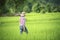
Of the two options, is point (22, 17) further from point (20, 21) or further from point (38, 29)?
point (38, 29)

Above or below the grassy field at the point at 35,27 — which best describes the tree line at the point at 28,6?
above

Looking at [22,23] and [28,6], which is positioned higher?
[28,6]

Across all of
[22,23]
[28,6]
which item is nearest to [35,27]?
[22,23]

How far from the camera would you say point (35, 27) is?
2.38 meters

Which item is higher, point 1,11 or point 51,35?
point 1,11

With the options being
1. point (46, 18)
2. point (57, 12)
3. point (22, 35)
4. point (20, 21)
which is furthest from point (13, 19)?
point (57, 12)

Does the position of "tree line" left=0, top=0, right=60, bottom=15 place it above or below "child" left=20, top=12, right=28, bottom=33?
above

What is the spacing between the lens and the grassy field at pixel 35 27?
2.35m

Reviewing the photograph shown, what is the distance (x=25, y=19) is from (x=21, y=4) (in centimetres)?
23

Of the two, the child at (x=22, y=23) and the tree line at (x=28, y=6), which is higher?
the tree line at (x=28, y=6)

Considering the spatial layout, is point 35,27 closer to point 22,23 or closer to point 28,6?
point 22,23

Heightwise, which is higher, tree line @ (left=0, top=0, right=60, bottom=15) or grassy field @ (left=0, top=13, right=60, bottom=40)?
tree line @ (left=0, top=0, right=60, bottom=15)

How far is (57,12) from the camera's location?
7.73 feet

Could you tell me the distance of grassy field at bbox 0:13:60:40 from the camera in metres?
2.35
